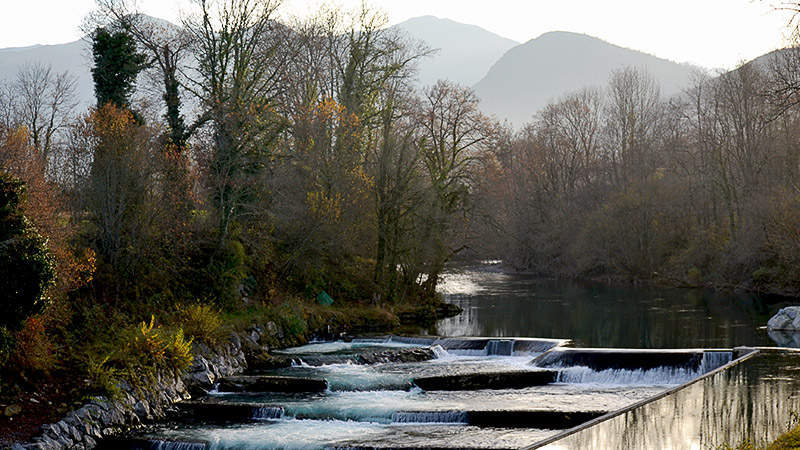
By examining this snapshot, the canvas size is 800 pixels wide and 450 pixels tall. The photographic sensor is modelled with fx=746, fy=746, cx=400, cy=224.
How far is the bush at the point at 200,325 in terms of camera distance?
20609 mm

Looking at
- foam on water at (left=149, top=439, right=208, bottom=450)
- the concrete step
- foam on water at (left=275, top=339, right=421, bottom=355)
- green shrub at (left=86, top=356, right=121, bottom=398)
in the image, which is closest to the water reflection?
the concrete step

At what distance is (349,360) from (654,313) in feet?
57.5

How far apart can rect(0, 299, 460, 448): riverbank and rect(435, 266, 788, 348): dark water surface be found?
19.5 ft

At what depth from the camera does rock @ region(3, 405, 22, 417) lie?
13797 millimetres

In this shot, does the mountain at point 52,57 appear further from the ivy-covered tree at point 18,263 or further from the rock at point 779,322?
the ivy-covered tree at point 18,263

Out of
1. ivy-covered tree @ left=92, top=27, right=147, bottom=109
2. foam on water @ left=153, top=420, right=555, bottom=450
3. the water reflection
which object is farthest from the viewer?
ivy-covered tree @ left=92, top=27, right=147, bottom=109

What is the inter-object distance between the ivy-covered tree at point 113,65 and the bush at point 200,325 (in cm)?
1214

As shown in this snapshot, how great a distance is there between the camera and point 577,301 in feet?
131

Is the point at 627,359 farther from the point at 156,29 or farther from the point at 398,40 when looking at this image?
the point at 398,40

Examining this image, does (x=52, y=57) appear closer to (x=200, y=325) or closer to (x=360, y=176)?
(x=360, y=176)

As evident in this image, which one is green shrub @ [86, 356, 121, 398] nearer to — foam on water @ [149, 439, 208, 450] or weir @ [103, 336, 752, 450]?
weir @ [103, 336, 752, 450]

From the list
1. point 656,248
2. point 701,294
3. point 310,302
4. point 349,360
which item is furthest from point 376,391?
point 656,248

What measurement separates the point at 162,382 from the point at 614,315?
2207 centimetres

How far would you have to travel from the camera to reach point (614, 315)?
33500mm
